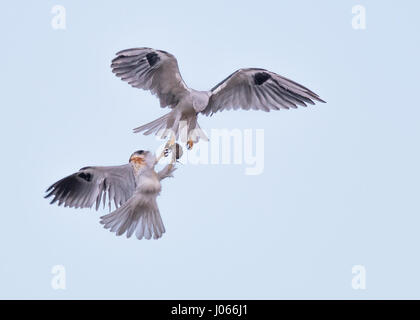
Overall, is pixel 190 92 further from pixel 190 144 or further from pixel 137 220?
pixel 137 220

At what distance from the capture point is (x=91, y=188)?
894 centimetres

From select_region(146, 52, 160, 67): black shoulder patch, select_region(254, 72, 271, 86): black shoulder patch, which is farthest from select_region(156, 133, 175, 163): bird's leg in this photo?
select_region(254, 72, 271, 86): black shoulder patch

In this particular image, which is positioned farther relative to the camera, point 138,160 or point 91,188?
point 91,188

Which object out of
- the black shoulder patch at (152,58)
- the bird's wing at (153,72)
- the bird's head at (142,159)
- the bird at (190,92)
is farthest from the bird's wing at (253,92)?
the bird's head at (142,159)

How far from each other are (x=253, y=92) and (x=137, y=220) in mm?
1955

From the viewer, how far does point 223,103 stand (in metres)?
9.17

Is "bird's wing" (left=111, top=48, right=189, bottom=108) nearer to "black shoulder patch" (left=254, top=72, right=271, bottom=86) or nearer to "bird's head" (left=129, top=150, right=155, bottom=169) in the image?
"black shoulder patch" (left=254, top=72, right=271, bottom=86)

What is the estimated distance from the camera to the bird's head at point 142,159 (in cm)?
787

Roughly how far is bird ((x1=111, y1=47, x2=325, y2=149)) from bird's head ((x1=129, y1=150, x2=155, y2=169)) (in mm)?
498

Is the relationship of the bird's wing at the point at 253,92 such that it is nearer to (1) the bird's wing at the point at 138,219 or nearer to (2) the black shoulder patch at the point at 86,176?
(2) the black shoulder patch at the point at 86,176

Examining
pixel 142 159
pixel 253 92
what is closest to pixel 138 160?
pixel 142 159

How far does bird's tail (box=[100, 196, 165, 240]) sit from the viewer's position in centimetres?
775

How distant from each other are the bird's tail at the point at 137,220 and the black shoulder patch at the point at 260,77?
1842mm
